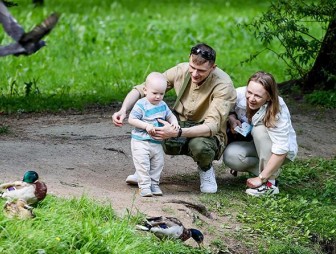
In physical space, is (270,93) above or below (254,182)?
above

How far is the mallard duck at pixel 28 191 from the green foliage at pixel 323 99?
18.8 ft

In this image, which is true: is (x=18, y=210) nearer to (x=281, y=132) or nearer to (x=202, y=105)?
(x=202, y=105)

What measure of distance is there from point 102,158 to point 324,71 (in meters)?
3.84

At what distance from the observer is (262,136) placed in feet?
24.5

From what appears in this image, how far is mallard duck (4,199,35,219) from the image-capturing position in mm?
5766

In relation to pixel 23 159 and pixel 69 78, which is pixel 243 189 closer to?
pixel 23 159

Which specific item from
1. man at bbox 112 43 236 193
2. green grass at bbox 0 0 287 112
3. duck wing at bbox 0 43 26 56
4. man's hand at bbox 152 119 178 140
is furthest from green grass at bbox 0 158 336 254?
green grass at bbox 0 0 287 112

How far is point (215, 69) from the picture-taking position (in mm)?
7410

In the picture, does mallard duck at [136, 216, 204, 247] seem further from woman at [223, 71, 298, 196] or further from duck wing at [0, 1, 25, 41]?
duck wing at [0, 1, 25, 41]

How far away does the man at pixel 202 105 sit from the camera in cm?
715

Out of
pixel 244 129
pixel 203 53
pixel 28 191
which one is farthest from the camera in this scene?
pixel 244 129

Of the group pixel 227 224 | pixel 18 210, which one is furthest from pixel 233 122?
pixel 18 210

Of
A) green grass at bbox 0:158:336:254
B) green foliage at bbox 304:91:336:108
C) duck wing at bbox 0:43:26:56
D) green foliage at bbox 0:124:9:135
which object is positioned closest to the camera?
duck wing at bbox 0:43:26:56

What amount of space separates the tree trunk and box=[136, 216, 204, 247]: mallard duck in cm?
518
